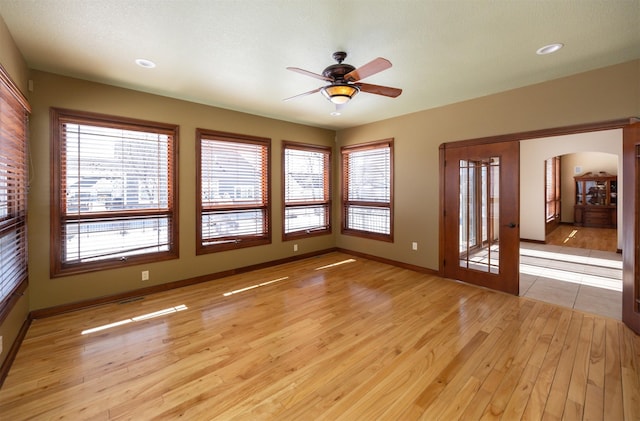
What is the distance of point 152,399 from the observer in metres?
1.93

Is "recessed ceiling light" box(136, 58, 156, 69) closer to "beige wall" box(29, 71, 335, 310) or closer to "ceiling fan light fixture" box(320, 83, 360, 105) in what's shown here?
"beige wall" box(29, 71, 335, 310)

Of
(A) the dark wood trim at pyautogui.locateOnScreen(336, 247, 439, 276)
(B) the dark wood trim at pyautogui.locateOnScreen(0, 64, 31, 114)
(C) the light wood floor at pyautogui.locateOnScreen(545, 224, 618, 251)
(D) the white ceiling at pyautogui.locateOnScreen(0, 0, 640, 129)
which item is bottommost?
(A) the dark wood trim at pyautogui.locateOnScreen(336, 247, 439, 276)

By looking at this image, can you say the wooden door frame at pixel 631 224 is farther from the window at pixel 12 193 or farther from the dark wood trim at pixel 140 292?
the window at pixel 12 193

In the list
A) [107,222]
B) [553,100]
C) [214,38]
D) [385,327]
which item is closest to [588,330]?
[385,327]

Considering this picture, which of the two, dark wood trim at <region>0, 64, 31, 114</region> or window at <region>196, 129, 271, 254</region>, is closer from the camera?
dark wood trim at <region>0, 64, 31, 114</region>

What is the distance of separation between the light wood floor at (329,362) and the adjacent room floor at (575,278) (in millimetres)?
343

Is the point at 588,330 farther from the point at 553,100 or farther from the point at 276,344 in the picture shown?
the point at 276,344

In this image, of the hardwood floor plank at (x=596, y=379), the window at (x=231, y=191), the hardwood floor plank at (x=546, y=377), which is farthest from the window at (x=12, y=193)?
the hardwood floor plank at (x=596, y=379)

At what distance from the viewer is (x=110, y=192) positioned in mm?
3596

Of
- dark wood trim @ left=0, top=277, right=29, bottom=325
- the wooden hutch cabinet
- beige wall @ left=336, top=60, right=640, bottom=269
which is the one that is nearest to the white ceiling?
beige wall @ left=336, top=60, right=640, bottom=269

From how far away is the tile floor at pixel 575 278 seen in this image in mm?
3482

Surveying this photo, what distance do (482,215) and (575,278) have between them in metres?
1.89

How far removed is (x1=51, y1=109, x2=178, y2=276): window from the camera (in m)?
3.30

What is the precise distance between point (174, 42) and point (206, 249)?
2866mm
